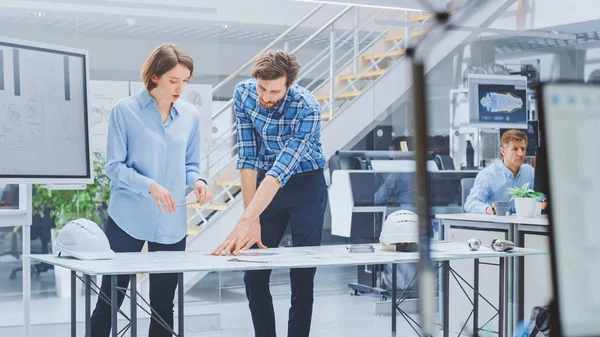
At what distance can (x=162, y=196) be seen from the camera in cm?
315

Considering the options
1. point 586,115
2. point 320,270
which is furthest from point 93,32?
point 586,115

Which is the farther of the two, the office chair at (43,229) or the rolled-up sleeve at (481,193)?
the rolled-up sleeve at (481,193)

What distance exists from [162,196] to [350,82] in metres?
4.52

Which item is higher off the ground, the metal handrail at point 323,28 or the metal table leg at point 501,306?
the metal handrail at point 323,28

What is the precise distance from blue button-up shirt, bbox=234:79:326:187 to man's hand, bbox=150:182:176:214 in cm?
44

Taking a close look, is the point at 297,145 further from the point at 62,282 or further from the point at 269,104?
the point at 62,282

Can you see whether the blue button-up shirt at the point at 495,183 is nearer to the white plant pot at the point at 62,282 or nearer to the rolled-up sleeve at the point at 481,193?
the rolled-up sleeve at the point at 481,193

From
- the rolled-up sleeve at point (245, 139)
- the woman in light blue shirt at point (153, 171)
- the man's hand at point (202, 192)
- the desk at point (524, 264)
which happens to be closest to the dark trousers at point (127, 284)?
the woman in light blue shirt at point (153, 171)

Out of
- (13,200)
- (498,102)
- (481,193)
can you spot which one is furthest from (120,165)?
(498,102)

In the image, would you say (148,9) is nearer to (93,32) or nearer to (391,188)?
(93,32)

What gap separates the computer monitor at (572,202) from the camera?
0.54 m

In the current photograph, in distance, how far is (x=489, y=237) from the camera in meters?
4.96

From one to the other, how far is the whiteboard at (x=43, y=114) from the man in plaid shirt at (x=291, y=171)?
0.85 meters

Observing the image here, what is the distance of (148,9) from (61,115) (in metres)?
1.94
